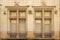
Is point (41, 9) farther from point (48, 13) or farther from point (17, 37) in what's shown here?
point (17, 37)

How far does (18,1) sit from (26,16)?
1.61 ft

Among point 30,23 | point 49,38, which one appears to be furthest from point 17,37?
point 49,38

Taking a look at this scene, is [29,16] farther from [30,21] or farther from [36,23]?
[36,23]

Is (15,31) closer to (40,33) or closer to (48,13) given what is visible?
(40,33)

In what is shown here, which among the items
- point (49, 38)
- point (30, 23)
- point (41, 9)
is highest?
point (41, 9)

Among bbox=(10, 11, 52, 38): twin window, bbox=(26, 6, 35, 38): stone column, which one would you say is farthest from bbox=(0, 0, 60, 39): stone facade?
bbox=(10, 11, 52, 38): twin window

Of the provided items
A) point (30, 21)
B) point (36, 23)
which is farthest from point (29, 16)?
point (36, 23)

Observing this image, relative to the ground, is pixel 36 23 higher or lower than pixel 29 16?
lower

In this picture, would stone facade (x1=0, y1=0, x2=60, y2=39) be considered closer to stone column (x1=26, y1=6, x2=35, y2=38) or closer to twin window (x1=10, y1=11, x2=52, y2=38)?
stone column (x1=26, y1=6, x2=35, y2=38)

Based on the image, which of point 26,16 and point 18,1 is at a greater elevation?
point 18,1

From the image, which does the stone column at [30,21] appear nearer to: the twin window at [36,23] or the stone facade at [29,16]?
the stone facade at [29,16]

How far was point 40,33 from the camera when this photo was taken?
5.50m

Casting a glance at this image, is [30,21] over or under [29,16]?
under

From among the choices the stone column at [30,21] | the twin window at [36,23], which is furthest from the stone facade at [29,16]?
the twin window at [36,23]
